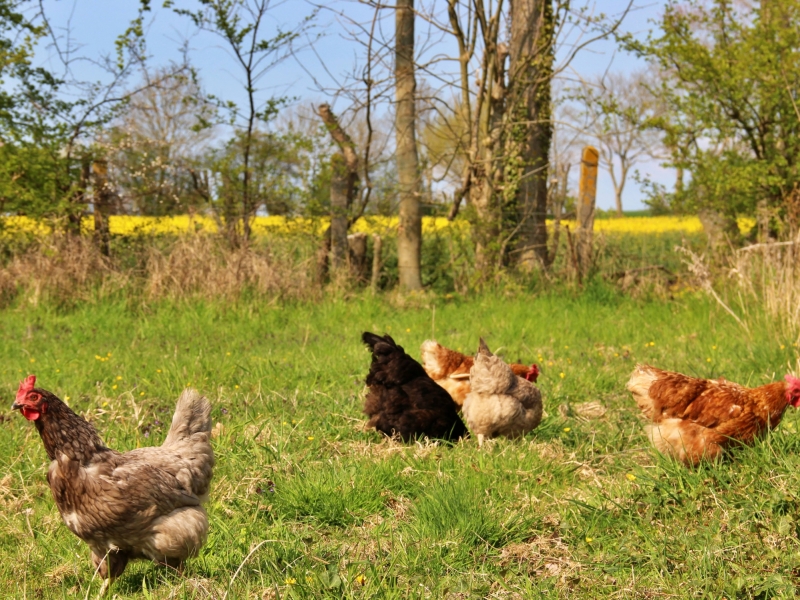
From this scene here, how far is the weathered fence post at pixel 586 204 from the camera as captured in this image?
11.8 metres

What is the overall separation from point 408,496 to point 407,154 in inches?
306

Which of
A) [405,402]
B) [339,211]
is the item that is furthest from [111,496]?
[339,211]

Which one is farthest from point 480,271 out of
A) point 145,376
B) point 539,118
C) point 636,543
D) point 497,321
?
point 636,543

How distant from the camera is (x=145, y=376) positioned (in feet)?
22.3

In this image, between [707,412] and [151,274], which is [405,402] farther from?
[151,274]

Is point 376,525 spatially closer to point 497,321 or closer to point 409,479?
point 409,479

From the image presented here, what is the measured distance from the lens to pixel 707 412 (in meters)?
4.66

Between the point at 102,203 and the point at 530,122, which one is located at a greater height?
the point at 530,122

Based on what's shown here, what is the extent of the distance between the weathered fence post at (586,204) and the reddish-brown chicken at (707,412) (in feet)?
22.9

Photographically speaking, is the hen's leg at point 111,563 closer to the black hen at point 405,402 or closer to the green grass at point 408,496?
the green grass at point 408,496

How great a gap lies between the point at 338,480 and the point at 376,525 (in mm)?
415

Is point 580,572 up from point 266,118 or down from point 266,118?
down

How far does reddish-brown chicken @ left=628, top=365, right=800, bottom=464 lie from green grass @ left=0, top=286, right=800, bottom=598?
0.46 ft

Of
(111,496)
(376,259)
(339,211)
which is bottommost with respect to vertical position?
(111,496)
